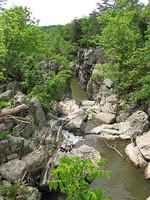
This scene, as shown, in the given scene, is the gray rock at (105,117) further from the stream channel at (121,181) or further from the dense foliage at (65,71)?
the stream channel at (121,181)

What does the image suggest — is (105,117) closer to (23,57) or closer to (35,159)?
(23,57)

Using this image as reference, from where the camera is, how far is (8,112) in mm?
11359

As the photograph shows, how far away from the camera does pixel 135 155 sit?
15203 mm

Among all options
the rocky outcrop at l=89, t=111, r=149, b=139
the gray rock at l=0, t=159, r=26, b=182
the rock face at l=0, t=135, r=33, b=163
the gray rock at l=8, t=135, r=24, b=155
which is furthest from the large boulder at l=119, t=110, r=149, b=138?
the gray rock at l=0, t=159, r=26, b=182

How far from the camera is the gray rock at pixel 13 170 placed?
9555 mm

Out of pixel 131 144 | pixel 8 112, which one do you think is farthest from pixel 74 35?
pixel 8 112

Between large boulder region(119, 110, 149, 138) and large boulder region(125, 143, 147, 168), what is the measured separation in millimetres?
1985

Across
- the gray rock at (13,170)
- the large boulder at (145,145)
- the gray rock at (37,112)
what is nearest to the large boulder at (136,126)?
the large boulder at (145,145)

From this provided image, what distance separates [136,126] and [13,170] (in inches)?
483

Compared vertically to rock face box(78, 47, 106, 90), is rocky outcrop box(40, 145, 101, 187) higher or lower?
lower

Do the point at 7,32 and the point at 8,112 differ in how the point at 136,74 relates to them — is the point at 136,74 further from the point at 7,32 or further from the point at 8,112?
the point at 8,112

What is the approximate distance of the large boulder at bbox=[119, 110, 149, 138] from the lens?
1826 cm

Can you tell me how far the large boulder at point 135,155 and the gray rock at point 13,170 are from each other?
799cm

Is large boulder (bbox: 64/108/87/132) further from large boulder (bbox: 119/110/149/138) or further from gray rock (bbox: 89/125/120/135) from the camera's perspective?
large boulder (bbox: 119/110/149/138)
